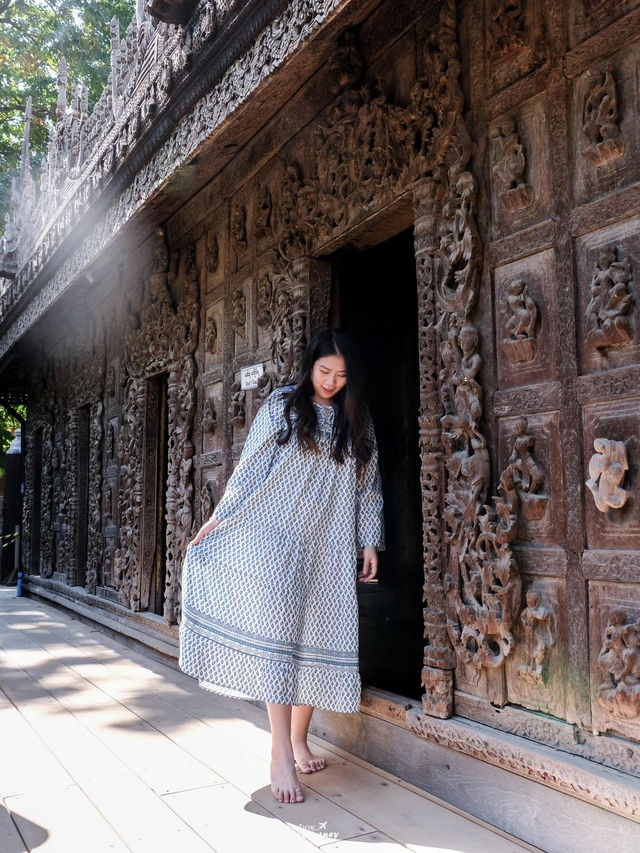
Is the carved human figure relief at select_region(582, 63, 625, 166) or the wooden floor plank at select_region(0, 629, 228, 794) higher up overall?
the carved human figure relief at select_region(582, 63, 625, 166)

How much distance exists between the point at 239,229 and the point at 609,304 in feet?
8.87

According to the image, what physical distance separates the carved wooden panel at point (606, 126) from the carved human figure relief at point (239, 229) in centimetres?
240

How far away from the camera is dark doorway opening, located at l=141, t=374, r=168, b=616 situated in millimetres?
5820

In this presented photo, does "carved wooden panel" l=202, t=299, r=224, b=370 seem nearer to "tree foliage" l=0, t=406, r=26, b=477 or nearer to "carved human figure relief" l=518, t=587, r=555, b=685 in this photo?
"carved human figure relief" l=518, t=587, r=555, b=685

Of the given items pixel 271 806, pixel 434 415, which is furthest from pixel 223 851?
pixel 434 415

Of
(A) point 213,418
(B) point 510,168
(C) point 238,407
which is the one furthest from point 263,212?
(B) point 510,168

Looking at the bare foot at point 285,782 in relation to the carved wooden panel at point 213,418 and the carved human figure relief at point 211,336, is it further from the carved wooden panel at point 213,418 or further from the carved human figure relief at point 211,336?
the carved human figure relief at point 211,336

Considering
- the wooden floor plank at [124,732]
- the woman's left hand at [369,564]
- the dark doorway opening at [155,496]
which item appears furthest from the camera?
the dark doorway opening at [155,496]

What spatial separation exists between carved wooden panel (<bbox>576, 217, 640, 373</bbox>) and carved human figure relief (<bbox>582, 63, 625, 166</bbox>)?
21 cm

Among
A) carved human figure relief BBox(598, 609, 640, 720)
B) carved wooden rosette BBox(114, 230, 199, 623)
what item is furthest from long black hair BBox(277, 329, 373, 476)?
carved wooden rosette BBox(114, 230, 199, 623)

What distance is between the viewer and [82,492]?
7.93 m

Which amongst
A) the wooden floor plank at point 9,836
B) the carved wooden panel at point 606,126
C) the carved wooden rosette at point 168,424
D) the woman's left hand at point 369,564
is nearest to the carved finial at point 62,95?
the carved wooden rosette at point 168,424

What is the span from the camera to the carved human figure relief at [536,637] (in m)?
2.29

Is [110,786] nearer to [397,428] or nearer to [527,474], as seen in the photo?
[527,474]
